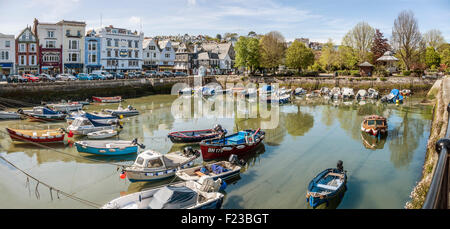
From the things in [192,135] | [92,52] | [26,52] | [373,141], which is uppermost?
[92,52]

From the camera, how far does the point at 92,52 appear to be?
6103cm

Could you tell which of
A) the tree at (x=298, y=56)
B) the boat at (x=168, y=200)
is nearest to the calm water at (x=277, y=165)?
the boat at (x=168, y=200)

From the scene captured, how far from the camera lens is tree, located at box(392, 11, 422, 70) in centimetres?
5875

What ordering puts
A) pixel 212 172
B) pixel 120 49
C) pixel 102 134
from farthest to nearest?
pixel 120 49 < pixel 102 134 < pixel 212 172

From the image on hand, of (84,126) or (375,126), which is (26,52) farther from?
(375,126)

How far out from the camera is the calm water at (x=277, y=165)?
14.4 m

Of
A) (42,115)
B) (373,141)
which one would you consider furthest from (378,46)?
(42,115)

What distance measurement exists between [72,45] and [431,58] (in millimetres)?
72997

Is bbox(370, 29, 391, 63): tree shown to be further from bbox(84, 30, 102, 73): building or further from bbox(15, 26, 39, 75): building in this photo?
bbox(15, 26, 39, 75): building

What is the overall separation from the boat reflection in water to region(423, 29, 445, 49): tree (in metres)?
66.9

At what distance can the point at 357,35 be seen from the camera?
72.7 meters

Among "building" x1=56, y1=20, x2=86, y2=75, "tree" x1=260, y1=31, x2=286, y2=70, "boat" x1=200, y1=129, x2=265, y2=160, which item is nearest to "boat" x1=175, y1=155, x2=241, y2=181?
"boat" x1=200, y1=129, x2=265, y2=160
